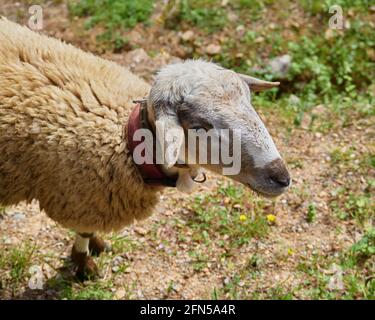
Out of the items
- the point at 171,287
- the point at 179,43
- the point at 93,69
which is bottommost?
the point at 171,287

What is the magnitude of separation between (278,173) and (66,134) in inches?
56.3

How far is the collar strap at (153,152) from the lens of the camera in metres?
3.63

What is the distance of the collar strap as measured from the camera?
363 centimetres

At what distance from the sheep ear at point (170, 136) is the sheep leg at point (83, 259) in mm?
1418

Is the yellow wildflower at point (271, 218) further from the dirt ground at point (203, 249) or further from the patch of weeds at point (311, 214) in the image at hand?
the patch of weeds at point (311, 214)

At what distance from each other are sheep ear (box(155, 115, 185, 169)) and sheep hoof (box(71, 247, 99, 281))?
1.55 metres

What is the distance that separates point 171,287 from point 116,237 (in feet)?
2.29

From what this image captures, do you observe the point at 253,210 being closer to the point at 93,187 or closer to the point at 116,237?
the point at 116,237

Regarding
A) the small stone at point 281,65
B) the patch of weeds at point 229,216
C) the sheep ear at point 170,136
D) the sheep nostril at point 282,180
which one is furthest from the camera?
the small stone at point 281,65

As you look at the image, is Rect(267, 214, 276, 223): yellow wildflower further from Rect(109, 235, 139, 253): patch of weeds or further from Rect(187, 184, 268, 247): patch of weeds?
Rect(109, 235, 139, 253): patch of weeds

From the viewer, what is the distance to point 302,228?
16.5 ft
